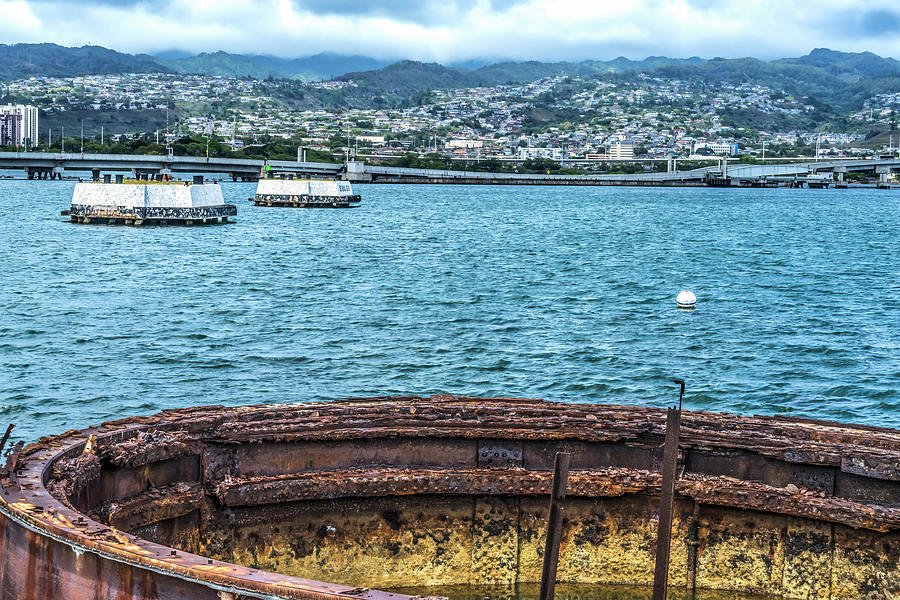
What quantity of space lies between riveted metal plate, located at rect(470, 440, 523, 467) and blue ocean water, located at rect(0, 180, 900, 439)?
38.7 feet

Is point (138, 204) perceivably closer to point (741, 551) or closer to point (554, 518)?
point (741, 551)

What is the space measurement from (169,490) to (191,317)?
30.4m

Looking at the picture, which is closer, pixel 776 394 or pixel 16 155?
pixel 776 394

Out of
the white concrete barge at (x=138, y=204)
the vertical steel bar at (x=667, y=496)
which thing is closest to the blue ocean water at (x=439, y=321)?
the white concrete barge at (x=138, y=204)

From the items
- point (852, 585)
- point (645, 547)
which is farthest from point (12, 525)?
point (852, 585)

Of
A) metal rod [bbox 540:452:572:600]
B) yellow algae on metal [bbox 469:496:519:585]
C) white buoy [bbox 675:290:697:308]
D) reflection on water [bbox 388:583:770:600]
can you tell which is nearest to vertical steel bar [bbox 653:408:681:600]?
metal rod [bbox 540:452:572:600]

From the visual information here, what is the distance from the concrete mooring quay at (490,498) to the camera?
1179 cm

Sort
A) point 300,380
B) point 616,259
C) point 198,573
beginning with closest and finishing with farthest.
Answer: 1. point 198,573
2. point 300,380
3. point 616,259

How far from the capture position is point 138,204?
335 feet

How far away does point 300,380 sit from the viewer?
27.8 meters

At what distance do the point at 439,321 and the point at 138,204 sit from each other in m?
67.3

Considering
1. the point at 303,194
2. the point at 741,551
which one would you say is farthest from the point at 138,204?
the point at 741,551

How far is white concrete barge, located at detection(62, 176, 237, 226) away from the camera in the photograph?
334 feet

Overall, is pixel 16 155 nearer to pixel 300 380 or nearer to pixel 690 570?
pixel 300 380
